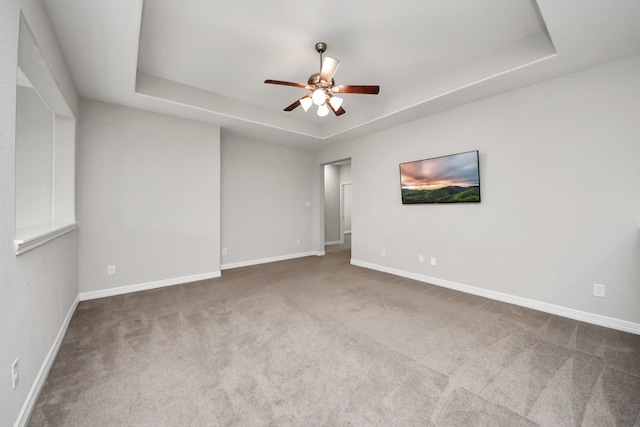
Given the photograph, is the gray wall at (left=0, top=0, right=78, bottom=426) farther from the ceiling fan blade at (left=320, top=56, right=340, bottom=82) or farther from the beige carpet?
the ceiling fan blade at (left=320, top=56, right=340, bottom=82)

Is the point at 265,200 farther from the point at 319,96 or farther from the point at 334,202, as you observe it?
the point at 319,96

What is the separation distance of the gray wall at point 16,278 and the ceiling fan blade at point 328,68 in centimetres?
205

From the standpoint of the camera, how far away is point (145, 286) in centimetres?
373

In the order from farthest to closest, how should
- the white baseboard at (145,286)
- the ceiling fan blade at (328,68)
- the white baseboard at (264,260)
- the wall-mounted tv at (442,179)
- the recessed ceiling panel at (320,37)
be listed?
the white baseboard at (264,260) → the wall-mounted tv at (442,179) → the white baseboard at (145,286) → the ceiling fan blade at (328,68) → the recessed ceiling panel at (320,37)

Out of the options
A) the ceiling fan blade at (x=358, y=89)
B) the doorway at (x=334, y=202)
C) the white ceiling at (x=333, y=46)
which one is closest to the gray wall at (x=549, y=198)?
the white ceiling at (x=333, y=46)

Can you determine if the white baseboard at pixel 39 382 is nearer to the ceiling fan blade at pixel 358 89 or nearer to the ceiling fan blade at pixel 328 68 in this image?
the ceiling fan blade at pixel 328 68

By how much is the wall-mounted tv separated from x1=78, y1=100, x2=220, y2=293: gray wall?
10.9 ft

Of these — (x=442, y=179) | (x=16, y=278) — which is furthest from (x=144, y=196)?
(x=442, y=179)

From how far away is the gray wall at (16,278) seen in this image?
4.04ft

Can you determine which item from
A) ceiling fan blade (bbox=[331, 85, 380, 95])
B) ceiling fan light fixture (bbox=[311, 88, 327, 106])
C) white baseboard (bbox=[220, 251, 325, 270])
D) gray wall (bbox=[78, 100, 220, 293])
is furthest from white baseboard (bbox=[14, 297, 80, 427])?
ceiling fan blade (bbox=[331, 85, 380, 95])

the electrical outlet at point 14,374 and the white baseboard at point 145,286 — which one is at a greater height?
the electrical outlet at point 14,374

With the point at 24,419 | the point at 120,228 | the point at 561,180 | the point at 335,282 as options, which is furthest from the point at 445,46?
the point at 120,228

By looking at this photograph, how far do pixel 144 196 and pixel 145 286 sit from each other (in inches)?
53.0

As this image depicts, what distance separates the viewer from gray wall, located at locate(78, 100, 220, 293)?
11.1 feet
